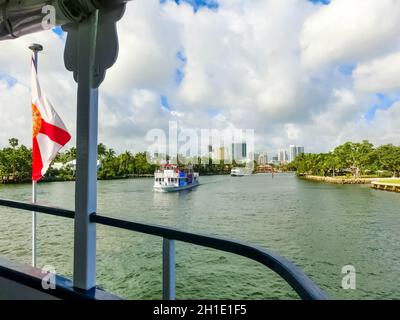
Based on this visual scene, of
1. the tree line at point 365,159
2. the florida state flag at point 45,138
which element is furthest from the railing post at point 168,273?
the tree line at point 365,159

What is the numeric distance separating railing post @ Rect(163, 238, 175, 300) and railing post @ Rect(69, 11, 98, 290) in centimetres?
41

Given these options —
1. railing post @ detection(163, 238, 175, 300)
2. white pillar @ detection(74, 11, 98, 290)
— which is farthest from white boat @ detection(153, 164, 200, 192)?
railing post @ detection(163, 238, 175, 300)

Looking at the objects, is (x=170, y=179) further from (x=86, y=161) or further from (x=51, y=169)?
(x=86, y=161)

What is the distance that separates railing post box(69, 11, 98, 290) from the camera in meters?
1.27

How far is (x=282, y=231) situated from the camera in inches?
476

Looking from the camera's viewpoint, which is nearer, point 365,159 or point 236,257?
point 236,257

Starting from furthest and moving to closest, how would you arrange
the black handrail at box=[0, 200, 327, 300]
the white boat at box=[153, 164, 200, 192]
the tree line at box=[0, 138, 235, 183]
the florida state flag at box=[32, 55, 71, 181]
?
1. the white boat at box=[153, 164, 200, 192]
2. the tree line at box=[0, 138, 235, 183]
3. the florida state flag at box=[32, 55, 71, 181]
4. the black handrail at box=[0, 200, 327, 300]

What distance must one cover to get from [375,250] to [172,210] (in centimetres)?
1020

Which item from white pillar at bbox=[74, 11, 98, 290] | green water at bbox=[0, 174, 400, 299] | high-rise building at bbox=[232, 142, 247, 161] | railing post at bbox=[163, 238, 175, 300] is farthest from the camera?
high-rise building at bbox=[232, 142, 247, 161]

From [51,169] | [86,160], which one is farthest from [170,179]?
[86,160]

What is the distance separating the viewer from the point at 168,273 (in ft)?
3.41

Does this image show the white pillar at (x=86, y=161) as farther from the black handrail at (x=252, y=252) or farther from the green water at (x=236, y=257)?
the green water at (x=236, y=257)

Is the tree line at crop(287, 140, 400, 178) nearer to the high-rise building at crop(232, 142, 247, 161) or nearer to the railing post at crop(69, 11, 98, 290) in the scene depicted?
the high-rise building at crop(232, 142, 247, 161)

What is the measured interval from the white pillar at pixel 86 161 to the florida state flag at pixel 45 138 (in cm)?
123
